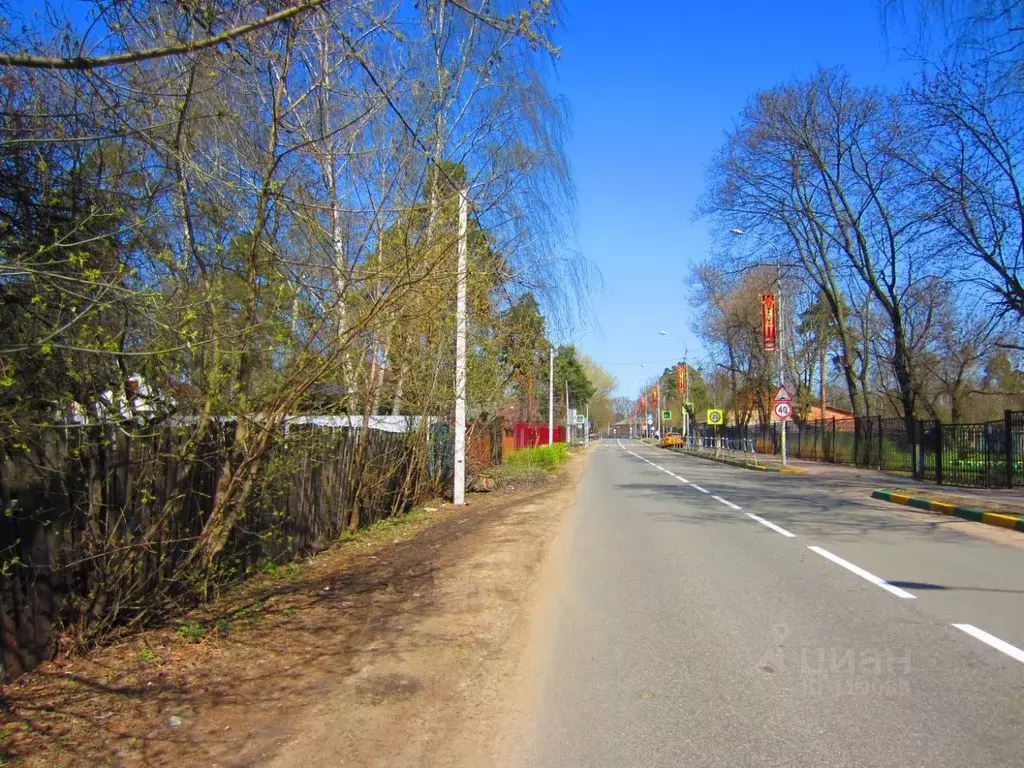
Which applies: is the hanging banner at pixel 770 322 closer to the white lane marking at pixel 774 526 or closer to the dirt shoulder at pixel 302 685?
the white lane marking at pixel 774 526

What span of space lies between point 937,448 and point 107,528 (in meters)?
22.8

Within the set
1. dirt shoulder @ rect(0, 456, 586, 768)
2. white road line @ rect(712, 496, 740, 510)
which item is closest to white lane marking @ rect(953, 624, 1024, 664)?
dirt shoulder @ rect(0, 456, 586, 768)

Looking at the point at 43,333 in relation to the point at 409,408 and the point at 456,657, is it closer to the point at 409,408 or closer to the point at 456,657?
the point at 456,657

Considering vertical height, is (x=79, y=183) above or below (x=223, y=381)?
above

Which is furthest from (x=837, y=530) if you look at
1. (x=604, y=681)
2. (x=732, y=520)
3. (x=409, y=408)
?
(x=604, y=681)

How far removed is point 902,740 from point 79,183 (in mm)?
6556

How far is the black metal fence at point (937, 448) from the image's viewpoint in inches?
771

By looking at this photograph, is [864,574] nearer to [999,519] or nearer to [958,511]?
[999,519]

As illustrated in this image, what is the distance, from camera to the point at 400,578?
27.4 feet

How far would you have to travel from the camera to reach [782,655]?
18.2ft

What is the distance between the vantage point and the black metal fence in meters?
19.6

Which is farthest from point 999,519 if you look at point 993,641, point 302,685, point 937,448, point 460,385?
point 302,685

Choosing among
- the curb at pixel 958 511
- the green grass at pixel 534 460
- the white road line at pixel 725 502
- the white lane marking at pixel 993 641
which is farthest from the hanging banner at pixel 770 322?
the white lane marking at pixel 993 641

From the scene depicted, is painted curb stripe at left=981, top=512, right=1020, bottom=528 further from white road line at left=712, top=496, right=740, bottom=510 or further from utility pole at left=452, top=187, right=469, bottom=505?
utility pole at left=452, top=187, right=469, bottom=505
